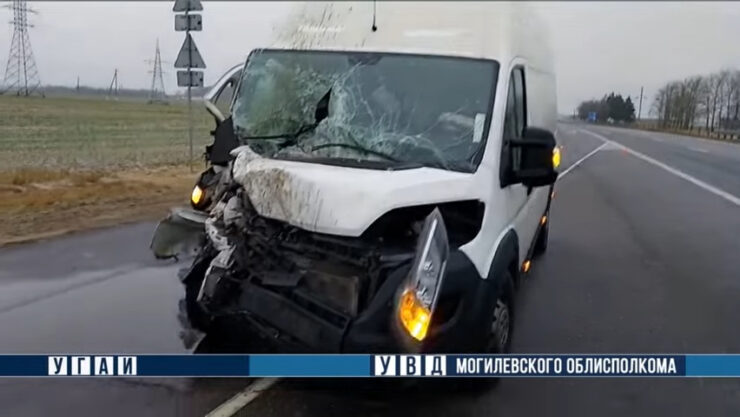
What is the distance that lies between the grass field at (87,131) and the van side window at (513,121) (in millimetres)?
1507

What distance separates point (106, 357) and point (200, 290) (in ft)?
1.97

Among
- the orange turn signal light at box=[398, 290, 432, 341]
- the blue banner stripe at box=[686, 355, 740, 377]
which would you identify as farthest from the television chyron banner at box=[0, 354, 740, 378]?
the orange turn signal light at box=[398, 290, 432, 341]

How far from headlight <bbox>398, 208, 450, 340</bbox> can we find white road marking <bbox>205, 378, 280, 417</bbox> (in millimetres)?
1101

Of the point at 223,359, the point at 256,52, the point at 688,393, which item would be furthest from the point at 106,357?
the point at 688,393

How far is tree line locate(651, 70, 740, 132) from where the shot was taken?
277 centimetres

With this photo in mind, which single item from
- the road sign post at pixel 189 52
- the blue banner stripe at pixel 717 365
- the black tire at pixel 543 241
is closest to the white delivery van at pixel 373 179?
the road sign post at pixel 189 52

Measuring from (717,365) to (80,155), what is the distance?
2.99 metres

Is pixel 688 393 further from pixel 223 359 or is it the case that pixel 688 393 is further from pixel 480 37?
pixel 223 359

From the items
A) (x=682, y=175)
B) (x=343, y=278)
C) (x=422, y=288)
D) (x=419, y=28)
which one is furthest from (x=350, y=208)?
(x=682, y=175)

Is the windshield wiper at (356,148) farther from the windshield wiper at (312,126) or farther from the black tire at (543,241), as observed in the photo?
the black tire at (543,241)

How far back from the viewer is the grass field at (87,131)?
9.71 feet

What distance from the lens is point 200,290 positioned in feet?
11.0

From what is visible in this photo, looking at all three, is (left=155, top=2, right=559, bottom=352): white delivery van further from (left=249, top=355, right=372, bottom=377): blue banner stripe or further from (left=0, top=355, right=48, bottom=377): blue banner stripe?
(left=0, top=355, right=48, bottom=377): blue banner stripe

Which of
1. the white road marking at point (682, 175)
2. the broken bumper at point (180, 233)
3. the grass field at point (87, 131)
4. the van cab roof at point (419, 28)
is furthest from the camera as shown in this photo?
the broken bumper at point (180, 233)
